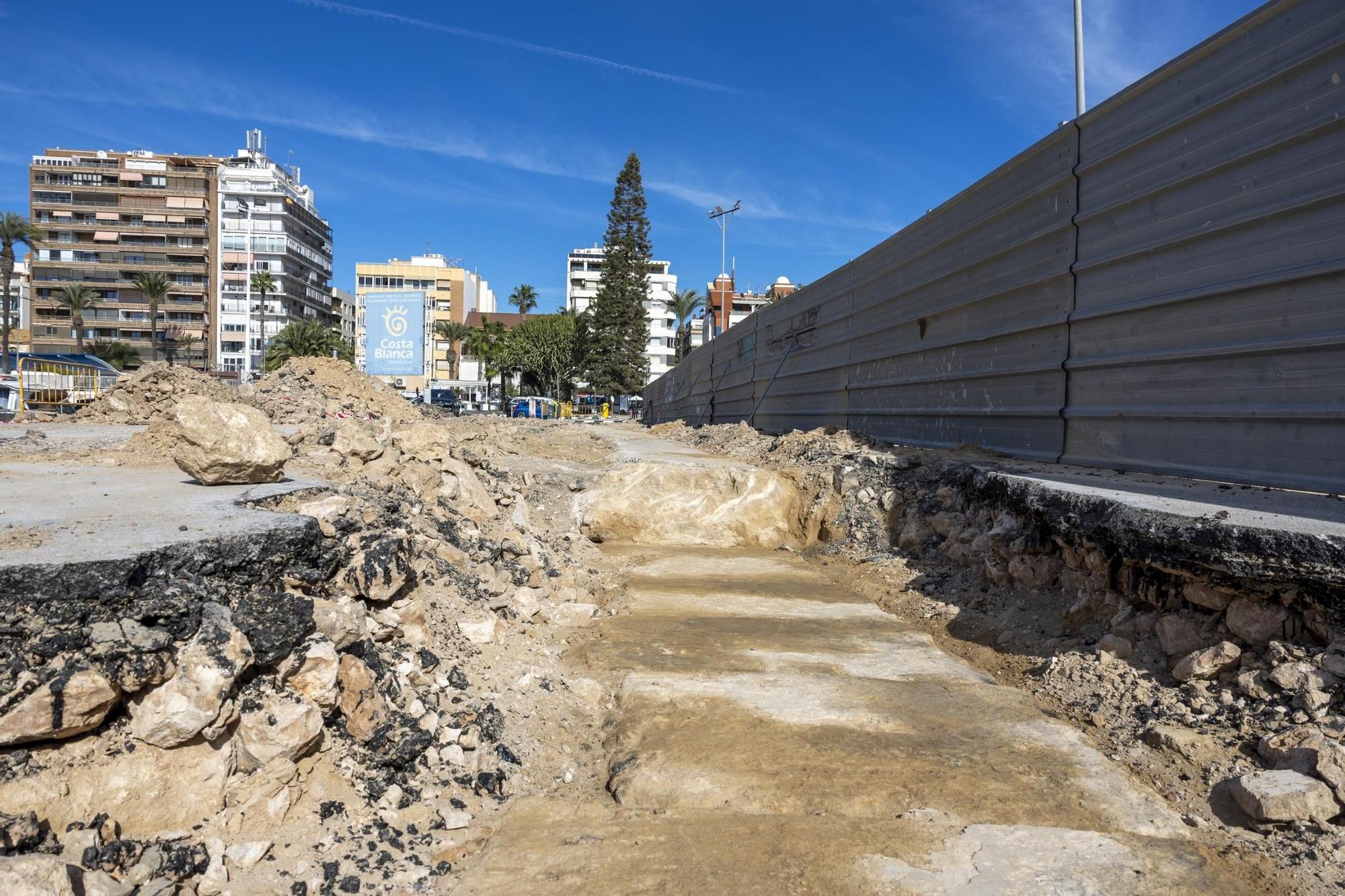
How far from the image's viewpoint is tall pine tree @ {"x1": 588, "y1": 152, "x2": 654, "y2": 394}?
4816cm

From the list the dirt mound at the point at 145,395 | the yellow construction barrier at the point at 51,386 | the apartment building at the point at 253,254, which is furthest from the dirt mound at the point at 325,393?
the apartment building at the point at 253,254

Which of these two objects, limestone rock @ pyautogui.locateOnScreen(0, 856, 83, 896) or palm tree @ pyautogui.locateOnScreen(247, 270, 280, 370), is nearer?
limestone rock @ pyautogui.locateOnScreen(0, 856, 83, 896)

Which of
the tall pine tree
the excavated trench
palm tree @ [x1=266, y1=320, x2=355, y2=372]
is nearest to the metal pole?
the excavated trench

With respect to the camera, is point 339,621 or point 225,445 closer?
point 339,621

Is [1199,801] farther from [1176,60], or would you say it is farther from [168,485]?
[168,485]

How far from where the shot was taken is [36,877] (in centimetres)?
213

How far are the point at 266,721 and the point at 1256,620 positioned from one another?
169 inches

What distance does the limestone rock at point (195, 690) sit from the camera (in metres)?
2.71

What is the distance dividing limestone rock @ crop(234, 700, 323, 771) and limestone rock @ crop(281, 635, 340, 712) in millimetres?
93

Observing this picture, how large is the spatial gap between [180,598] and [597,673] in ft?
8.17

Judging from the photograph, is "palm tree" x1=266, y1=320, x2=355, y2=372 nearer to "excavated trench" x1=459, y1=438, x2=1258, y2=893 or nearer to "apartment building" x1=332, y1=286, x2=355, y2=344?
"apartment building" x1=332, y1=286, x2=355, y2=344

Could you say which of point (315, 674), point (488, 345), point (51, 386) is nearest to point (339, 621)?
point (315, 674)

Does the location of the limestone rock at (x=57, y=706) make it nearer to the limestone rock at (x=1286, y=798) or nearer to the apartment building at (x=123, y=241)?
the limestone rock at (x=1286, y=798)

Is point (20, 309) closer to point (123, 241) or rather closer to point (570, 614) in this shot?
point (123, 241)
